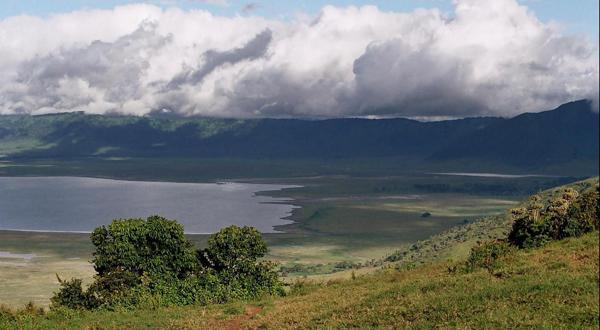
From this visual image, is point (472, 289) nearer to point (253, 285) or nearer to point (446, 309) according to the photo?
point (446, 309)

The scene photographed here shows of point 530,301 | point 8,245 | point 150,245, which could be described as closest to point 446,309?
point 530,301

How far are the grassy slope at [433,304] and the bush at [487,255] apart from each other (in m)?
1.01

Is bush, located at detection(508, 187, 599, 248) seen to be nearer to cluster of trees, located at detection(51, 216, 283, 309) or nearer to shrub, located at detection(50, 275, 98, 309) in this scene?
cluster of trees, located at detection(51, 216, 283, 309)

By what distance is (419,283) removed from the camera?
134 feet

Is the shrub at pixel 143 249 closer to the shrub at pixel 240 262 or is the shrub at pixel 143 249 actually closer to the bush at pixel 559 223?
the shrub at pixel 240 262

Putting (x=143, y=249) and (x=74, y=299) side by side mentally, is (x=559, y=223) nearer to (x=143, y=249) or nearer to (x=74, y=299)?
(x=143, y=249)

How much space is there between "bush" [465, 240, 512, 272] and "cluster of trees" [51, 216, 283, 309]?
1765 centimetres

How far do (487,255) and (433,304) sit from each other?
13595 mm

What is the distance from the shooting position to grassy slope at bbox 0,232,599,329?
30.5 metres

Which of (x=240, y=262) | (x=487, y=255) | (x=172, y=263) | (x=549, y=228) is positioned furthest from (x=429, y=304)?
(x=172, y=263)

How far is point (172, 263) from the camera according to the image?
56062mm

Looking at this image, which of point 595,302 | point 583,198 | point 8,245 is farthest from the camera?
point 8,245

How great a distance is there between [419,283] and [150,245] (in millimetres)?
26271

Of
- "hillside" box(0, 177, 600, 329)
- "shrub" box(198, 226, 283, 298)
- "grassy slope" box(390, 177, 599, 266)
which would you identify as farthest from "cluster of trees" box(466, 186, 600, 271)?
"grassy slope" box(390, 177, 599, 266)
